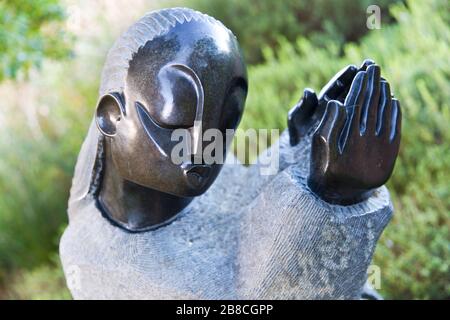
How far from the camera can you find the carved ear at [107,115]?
149cm

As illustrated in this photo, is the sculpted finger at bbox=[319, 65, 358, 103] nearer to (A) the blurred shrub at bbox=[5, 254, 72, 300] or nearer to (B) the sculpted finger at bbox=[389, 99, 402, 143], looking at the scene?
(B) the sculpted finger at bbox=[389, 99, 402, 143]

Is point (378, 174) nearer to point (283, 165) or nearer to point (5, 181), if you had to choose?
point (283, 165)

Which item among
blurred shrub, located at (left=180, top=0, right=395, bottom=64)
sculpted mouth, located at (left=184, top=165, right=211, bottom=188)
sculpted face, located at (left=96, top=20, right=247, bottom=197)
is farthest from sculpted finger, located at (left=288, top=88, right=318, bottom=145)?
blurred shrub, located at (left=180, top=0, right=395, bottom=64)

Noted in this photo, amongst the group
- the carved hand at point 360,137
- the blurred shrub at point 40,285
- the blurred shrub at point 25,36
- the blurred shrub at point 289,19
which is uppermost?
the carved hand at point 360,137

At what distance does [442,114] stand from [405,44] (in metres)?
0.84

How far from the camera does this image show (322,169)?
4.67 ft

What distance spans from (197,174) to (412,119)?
6.25ft

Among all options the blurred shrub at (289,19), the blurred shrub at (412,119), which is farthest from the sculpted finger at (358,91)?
the blurred shrub at (289,19)

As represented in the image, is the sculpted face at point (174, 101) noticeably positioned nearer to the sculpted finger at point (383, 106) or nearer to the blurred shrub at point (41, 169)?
the sculpted finger at point (383, 106)

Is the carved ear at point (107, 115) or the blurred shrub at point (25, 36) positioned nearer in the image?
the carved ear at point (107, 115)

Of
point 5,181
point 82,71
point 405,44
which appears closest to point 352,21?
point 405,44

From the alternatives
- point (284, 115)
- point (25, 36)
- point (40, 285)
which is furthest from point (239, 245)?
point (40, 285)

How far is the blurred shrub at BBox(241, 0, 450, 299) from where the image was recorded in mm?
2652

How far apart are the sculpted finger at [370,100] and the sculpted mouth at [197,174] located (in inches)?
13.9
